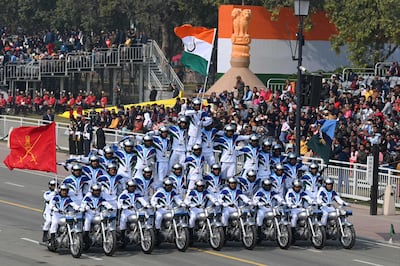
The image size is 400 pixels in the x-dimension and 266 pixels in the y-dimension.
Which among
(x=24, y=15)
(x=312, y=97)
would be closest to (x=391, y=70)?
(x=312, y=97)

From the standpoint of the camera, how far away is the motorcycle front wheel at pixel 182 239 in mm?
25609

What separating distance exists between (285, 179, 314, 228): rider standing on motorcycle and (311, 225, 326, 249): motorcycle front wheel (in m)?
0.48

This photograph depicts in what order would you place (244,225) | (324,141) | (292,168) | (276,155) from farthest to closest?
1. (324,141)
2. (276,155)
3. (292,168)
4. (244,225)

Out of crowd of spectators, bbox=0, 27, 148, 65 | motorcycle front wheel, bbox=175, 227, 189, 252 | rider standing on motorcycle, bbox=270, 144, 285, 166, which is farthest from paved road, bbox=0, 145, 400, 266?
crowd of spectators, bbox=0, 27, 148, 65

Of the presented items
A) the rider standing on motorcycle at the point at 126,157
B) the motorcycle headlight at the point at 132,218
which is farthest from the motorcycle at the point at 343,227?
the rider standing on motorcycle at the point at 126,157

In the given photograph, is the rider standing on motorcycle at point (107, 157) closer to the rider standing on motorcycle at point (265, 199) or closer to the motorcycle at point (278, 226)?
the rider standing on motorcycle at point (265, 199)

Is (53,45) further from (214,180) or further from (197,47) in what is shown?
(214,180)

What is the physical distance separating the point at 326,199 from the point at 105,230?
→ 4.94 metres

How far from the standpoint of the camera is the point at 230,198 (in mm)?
26344

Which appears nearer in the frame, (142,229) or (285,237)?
(142,229)

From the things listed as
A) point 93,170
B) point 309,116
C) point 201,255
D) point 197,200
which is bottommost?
point 201,255

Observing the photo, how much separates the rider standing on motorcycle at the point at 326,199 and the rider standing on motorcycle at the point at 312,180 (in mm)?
181

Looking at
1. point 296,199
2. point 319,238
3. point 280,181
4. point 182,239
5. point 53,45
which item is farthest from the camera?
point 53,45

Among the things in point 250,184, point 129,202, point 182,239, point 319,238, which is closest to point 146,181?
point 129,202
